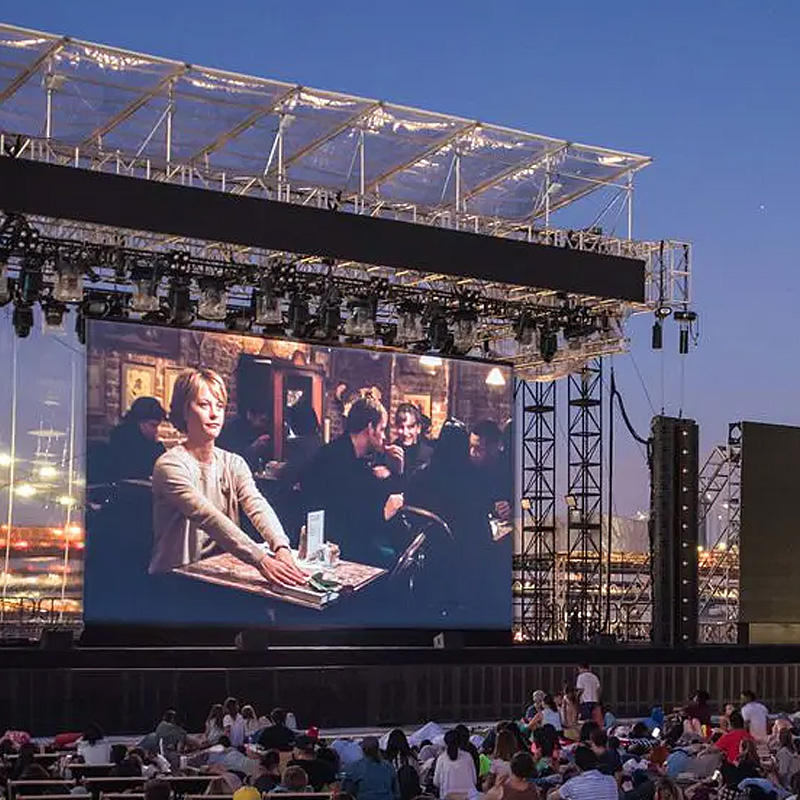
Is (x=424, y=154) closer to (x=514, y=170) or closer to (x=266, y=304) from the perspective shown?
(x=514, y=170)

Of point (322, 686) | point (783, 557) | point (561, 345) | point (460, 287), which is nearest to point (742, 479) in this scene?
point (783, 557)

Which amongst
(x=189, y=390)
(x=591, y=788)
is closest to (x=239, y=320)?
(x=189, y=390)

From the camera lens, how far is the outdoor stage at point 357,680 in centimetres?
2033

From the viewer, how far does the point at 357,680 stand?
22.5 metres

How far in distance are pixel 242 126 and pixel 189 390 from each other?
384cm

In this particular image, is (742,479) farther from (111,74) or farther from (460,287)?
(111,74)

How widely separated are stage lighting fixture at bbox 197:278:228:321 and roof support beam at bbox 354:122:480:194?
3.21 m

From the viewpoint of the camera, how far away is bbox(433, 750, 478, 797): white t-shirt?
37.8ft

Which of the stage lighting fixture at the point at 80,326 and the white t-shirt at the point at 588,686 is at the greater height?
the stage lighting fixture at the point at 80,326

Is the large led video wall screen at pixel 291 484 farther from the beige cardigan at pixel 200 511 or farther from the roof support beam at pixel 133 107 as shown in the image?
the roof support beam at pixel 133 107

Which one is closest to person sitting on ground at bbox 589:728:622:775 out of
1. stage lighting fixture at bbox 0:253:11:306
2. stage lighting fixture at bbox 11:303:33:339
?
stage lighting fixture at bbox 0:253:11:306

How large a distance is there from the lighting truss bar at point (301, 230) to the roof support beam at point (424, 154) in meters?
1.12

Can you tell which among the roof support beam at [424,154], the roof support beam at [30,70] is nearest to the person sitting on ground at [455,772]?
the roof support beam at [30,70]

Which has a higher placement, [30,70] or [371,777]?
[30,70]
